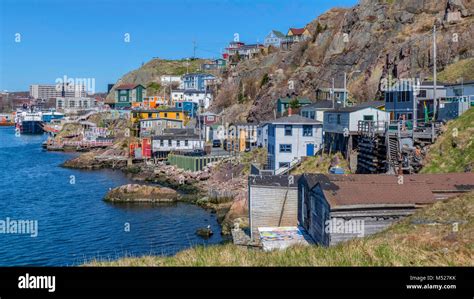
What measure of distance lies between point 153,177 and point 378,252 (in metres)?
54.9

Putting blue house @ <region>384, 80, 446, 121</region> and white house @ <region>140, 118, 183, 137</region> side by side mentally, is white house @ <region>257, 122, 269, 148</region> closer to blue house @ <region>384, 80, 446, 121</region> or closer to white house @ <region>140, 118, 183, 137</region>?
blue house @ <region>384, 80, 446, 121</region>

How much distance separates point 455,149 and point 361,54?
4631 cm

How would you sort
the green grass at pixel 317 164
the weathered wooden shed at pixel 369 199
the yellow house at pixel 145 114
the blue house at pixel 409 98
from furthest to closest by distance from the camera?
the yellow house at pixel 145 114 < the green grass at pixel 317 164 < the blue house at pixel 409 98 < the weathered wooden shed at pixel 369 199

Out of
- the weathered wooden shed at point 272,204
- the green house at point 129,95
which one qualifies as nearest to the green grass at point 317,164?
the weathered wooden shed at point 272,204

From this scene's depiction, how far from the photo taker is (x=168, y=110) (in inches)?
4067

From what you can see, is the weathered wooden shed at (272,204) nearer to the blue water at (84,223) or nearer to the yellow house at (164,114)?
the blue water at (84,223)

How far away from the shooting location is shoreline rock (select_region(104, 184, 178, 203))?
48094mm

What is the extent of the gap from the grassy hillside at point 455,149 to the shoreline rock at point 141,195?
25660 millimetres

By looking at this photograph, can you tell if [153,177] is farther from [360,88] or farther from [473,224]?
[473,224]

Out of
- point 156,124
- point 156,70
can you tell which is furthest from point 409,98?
point 156,70

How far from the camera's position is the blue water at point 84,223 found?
3116 cm

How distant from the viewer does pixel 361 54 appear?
238 ft

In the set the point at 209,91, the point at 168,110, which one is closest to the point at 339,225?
the point at 168,110

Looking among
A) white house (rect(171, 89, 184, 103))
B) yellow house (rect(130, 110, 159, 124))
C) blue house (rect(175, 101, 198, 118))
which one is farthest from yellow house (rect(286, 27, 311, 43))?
white house (rect(171, 89, 184, 103))
